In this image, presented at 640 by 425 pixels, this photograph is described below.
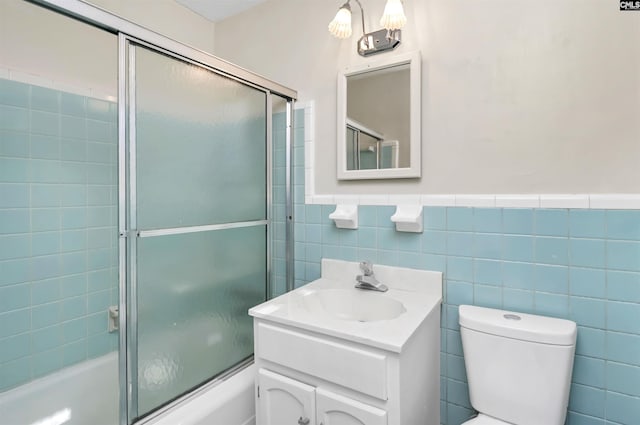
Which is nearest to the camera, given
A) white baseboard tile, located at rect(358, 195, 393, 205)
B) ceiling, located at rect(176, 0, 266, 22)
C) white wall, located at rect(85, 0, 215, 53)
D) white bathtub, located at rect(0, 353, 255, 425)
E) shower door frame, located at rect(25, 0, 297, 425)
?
shower door frame, located at rect(25, 0, 297, 425)

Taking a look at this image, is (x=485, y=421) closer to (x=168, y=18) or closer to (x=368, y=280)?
(x=368, y=280)

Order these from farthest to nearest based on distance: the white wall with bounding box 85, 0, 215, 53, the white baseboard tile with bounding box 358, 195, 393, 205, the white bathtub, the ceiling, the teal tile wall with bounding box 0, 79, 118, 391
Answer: the ceiling → the white wall with bounding box 85, 0, 215, 53 → the white baseboard tile with bounding box 358, 195, 393, 205 → the teal tile wall with bounding box 0, 79, 118, 391 → the white bathtub

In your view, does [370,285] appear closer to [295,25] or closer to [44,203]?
[295,25]

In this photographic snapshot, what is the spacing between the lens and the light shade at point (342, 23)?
1502mm

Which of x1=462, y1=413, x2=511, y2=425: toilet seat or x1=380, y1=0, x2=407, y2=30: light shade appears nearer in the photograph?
x1=462, y1=413, x2=511, y2=425: toilet seat

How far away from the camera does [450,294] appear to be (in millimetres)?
1407

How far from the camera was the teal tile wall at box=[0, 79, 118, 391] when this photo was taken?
1.45 m

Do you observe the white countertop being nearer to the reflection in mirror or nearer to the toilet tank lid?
the toilet tank lid

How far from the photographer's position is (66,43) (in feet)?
5.10

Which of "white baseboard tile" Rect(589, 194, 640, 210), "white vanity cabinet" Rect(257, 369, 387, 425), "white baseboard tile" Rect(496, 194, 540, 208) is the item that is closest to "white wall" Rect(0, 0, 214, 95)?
"white vanity cabinet" Rect(257, 369, 387, 425)

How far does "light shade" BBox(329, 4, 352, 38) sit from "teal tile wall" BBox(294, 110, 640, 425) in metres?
0.88

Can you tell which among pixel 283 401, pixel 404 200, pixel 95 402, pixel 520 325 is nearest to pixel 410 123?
pixel 404 200

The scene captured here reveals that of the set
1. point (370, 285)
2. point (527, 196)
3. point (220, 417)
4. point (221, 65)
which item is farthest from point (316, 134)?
point (220, 417)

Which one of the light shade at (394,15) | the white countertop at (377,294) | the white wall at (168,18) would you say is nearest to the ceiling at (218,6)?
the white wall at (168,18)
